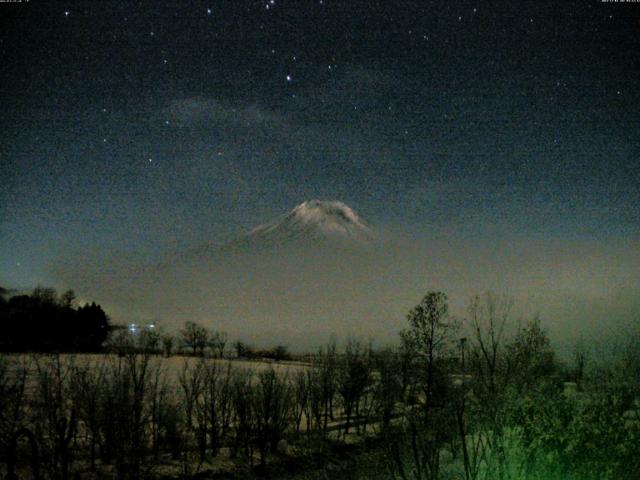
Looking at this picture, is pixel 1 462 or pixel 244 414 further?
pixel 244 414

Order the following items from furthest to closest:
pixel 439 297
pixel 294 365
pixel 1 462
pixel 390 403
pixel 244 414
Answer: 1. pixel 294 365
2. pixel 439 297
3. pixel 390 403
4. pixel 244 414
5. pixel 1 462

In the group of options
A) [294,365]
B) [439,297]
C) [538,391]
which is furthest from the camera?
[294,365]

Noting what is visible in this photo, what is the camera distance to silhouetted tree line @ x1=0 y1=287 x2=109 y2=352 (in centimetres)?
5753

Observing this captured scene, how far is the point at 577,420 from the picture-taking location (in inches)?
592

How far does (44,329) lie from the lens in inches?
2313

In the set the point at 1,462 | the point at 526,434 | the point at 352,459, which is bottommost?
the point at 352,459

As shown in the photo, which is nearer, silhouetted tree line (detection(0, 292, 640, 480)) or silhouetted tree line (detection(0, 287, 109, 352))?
silhouetted tree line (detection(0, 292, 640, 480))

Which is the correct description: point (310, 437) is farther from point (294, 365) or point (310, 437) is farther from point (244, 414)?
point (294, 365)

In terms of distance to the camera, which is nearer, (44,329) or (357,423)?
(357,423)

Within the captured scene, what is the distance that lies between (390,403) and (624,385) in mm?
17555

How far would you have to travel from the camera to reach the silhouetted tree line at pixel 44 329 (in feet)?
189

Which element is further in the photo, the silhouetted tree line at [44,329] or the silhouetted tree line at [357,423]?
the silhouetted tree line at [44,329]

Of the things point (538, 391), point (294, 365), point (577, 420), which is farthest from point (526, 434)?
point (294, 365)

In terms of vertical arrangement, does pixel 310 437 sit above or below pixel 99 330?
below
